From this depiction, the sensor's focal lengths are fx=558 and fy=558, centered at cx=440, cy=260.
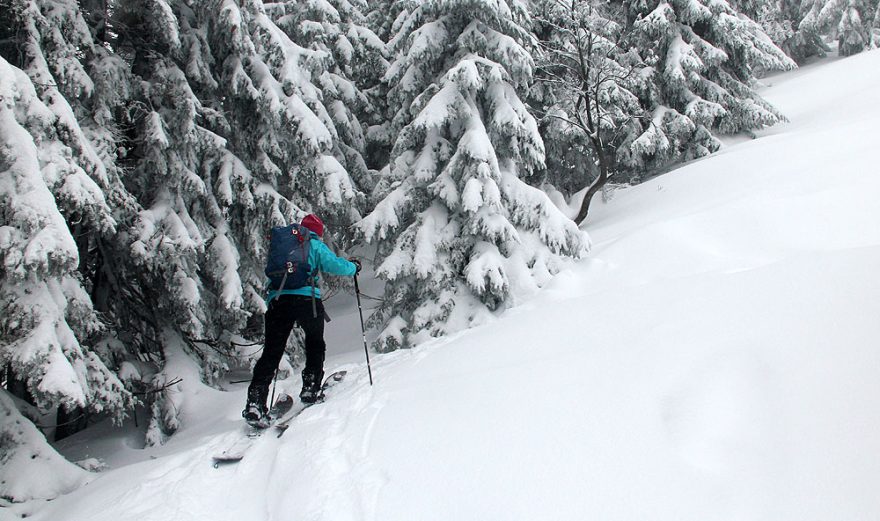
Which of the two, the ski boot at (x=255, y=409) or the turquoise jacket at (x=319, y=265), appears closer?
the ski boot at (x=255, y=409)

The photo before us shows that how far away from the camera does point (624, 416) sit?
141 inches

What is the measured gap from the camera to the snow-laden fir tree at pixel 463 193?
355 inches

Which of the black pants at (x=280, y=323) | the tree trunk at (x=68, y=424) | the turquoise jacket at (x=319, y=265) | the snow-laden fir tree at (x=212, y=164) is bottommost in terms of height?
the tree trunk at (x=68, y=424)

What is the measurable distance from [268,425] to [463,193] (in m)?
4.72

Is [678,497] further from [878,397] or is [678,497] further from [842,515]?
[878,397]

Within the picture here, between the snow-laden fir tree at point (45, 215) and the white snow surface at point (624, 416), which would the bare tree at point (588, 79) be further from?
the snow-laden fir tree at point (45, 215)

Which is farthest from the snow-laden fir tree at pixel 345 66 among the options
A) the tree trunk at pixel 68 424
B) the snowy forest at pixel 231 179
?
the tree trunk at pixel 68 424

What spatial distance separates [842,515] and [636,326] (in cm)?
239

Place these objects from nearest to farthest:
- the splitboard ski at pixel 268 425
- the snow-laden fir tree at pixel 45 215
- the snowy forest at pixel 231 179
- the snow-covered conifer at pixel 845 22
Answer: the splitboard ski at pixel 268 425 → the snow-laden fir tree at pixel 45 215 → the snowy forest at pixel 231 179 → the snow-covered conifer at pixel 845 22

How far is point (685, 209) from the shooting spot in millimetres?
9797

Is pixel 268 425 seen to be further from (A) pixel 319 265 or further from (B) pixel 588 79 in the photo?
(B) pixel 588 79

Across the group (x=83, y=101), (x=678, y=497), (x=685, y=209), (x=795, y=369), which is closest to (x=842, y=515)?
(x=678, y=497)

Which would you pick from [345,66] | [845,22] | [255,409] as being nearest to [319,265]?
[255,409]

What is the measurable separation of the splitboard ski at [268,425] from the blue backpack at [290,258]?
1.35m
